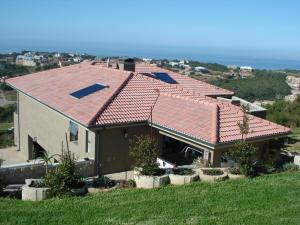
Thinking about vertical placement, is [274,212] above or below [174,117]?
below

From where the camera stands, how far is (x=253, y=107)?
76.5 feet

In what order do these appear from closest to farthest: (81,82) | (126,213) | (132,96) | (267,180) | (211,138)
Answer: (126,213)
(267,180)
(211,138)
(132,96)
(81,82)

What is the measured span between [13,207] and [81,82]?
12630 mm

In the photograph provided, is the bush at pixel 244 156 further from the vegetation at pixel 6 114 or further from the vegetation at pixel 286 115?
the vegetation at pixel 6 114

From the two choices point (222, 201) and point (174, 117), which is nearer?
point (222, 201)

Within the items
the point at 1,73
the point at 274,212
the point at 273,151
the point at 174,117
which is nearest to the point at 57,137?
the point at 174,117

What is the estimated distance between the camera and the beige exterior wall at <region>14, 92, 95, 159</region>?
715 inches

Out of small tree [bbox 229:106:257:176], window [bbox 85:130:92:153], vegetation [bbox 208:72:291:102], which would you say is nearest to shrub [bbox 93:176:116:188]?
window [bbox 85:130:92:153]

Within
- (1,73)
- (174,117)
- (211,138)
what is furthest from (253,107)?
(1,73)

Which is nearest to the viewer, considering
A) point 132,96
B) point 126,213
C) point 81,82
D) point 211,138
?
point 126,213

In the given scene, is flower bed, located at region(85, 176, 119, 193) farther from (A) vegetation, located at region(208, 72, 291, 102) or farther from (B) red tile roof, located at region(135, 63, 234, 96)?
(A) vegetation, located at region(208, 72, 291, 102)

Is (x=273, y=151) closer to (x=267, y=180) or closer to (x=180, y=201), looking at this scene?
(x=267, y=180)

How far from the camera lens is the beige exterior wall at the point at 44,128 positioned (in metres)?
18.2

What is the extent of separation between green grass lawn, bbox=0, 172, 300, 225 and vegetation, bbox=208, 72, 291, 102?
6407cm
